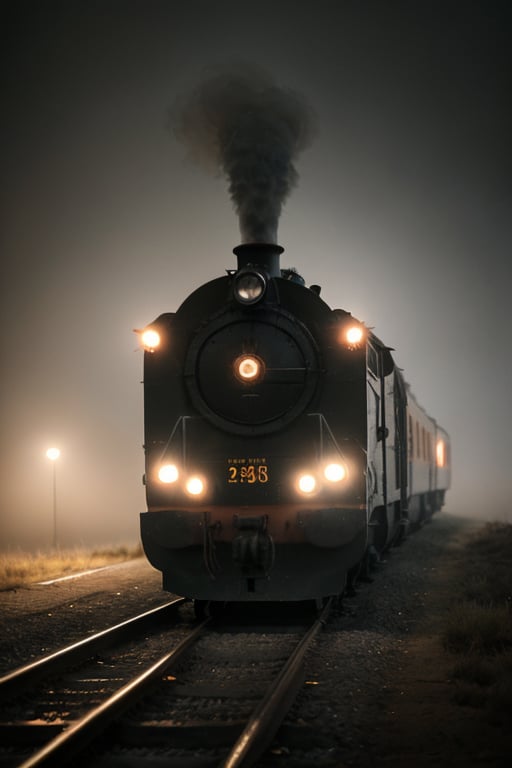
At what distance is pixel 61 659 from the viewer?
20.3 feet

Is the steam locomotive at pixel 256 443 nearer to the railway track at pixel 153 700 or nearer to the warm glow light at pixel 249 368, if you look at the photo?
the warm glow light at pixel 249 368

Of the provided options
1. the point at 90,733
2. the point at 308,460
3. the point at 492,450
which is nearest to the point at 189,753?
the point at 90,733

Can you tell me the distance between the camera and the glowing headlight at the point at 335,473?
8109 mm

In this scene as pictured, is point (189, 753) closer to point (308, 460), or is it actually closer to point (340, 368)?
point (308, 460)

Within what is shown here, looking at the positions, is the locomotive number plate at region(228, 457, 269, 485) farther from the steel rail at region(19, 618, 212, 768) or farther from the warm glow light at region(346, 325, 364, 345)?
the steel rail at region(19, 618, 212, 768)

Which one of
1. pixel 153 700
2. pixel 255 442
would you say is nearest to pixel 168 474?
pixel 255 442

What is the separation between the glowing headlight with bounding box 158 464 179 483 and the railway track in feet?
4.93

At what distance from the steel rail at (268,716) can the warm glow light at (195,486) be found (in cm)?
226

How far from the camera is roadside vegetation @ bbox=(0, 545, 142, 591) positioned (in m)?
12.5

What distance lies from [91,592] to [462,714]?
6.46 meters

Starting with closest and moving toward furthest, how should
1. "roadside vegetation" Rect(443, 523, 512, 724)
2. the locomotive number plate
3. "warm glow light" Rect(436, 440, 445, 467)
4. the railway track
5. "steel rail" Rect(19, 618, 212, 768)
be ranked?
"steel rail" Rect(19, 618, 212, 768)
the railway track
"roadside vegetation" Rect(443, 523, 512, 724)
the locomotive number plate
"warm glow light" Rect(436, 440, 445, 467)

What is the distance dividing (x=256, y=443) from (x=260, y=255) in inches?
91.7

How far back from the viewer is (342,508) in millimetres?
7973

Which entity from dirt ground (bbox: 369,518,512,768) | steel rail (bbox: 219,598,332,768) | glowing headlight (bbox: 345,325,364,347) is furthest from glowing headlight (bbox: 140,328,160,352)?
dirt ground (bbox: 369,518,512,768)
